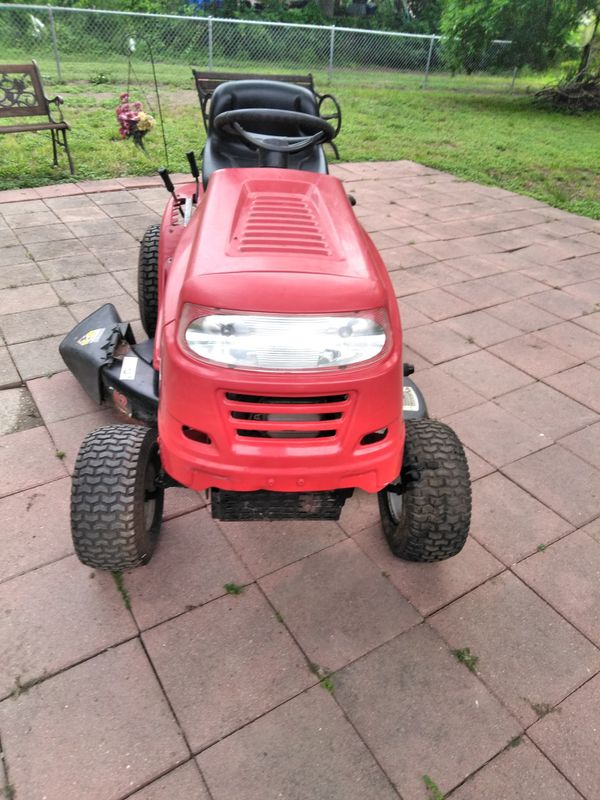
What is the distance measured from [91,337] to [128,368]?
0.45 m

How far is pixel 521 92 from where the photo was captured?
1766 cm

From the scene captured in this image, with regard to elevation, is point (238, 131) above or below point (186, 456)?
above

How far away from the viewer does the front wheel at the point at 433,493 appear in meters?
2.14

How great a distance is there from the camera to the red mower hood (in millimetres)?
1688

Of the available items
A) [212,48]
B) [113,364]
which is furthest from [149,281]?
[212,48]

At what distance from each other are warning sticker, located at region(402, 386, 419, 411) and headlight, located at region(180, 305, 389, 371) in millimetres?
1050

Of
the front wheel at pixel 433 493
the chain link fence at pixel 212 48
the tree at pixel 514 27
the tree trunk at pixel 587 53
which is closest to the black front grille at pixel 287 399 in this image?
the front wheel at pixel 433 493

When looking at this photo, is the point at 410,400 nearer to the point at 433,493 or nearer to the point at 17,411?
the point at 433,493

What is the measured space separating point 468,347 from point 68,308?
2.81m

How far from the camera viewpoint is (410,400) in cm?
275

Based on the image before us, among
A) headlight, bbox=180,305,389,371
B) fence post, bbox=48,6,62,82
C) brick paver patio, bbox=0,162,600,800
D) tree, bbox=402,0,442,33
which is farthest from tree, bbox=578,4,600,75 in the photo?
headlight, bbox=180,305,389,371

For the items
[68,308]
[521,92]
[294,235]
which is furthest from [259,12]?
[294,235]

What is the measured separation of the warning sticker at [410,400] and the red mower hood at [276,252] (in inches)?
31.3

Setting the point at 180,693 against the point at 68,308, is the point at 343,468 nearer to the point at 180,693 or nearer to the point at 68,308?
the point at 180,693
